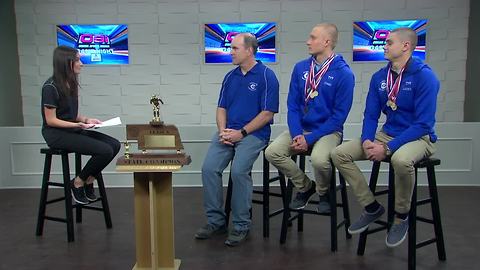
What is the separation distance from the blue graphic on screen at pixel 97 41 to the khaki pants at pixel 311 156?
2860 millimetres

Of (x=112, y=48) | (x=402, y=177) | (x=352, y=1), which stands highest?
(x=352, y=1)

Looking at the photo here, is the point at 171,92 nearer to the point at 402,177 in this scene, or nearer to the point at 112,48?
the point at 112,48

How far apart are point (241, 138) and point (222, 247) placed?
88cm

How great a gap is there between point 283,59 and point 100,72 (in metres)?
2.27

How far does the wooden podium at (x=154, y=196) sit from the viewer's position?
284 cm

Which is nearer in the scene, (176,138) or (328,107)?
(176,138)

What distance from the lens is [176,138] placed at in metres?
2.91

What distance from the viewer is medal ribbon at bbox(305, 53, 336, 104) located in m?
3.42

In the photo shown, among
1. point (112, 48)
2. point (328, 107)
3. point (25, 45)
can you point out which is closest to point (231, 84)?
point (328, 107)

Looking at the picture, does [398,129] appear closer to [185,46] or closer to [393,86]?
[393,86]

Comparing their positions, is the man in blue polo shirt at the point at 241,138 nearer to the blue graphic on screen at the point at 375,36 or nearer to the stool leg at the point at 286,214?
the stool leg at the point at 286,214

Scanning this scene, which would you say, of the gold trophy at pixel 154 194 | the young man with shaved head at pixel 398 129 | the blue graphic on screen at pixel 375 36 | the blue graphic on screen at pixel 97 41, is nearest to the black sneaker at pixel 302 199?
the young man with shaved head at pixel 398 129

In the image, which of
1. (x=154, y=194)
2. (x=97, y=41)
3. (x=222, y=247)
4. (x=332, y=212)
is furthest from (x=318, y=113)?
(x=97, y=41)

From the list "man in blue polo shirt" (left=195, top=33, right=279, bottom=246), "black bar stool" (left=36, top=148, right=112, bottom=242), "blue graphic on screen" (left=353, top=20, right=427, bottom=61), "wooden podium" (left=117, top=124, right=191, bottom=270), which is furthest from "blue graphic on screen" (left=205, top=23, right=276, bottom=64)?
"wooden podium" (left=117, top=124, right=191, bottom=270)
